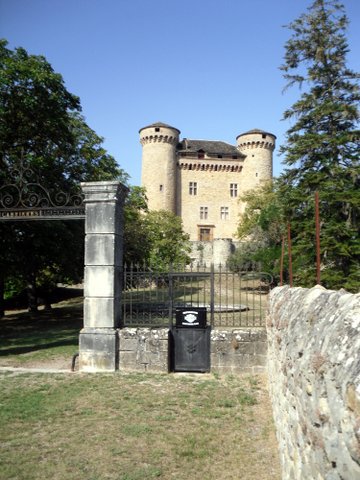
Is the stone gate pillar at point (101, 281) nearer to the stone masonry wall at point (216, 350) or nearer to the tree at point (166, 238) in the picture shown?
the stone masonry wall at point (216, 350)

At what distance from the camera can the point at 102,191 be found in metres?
8.18

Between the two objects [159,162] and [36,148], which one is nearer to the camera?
[36,148]

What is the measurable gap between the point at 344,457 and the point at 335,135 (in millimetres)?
17858

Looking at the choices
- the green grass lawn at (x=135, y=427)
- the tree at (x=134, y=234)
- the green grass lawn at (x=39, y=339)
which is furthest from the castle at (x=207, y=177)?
the green grass lawn at (x=135, y=427)

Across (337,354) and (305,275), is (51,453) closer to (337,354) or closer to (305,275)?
(337,354)

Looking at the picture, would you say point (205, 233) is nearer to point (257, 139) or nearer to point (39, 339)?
point (257, 139)

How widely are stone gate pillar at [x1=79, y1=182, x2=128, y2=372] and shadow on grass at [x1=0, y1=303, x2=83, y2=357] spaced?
2.98 meters

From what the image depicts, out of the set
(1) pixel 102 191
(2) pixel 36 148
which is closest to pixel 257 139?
(2) pixel 36 148

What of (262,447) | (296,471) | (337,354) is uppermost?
(337,354)

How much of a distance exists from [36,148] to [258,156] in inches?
1635

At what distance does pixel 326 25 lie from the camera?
739 inches

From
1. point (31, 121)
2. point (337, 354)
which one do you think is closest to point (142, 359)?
point (337, 354)

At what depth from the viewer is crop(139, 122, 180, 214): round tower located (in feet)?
162

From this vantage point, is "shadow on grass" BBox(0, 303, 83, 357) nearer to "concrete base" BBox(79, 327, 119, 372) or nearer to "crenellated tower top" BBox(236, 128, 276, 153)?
"concrete base" BBox(79, 327, 119, 372)
